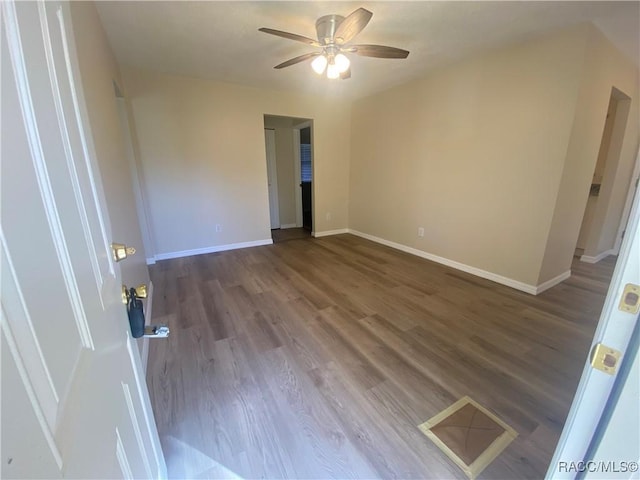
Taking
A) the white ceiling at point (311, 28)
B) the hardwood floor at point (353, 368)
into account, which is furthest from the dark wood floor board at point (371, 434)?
the white ceiling at point (311, 28)

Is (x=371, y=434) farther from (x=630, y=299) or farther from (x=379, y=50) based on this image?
→ (x=379, y=50)

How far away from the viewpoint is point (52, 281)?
0.37 m

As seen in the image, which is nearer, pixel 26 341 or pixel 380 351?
pixel 26 341

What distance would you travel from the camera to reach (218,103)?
146 inches

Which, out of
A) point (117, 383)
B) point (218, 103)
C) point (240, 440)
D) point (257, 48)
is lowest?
point (240, 440)

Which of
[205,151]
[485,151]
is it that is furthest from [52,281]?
[205,151]

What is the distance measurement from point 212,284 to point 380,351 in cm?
201

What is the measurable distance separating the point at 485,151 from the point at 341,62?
183 centimetres

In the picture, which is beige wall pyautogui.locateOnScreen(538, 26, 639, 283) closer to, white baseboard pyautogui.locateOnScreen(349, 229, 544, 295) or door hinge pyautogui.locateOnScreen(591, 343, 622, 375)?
white baseboard pyautogui.locateOnScreen(349, 229, 544, 295)

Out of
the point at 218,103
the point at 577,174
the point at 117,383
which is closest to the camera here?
the point at 117,383

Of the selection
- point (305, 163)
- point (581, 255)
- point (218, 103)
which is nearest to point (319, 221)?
point (305, 163)

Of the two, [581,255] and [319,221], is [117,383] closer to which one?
[319,221]

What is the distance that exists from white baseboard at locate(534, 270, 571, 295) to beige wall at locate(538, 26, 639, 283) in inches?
2.1

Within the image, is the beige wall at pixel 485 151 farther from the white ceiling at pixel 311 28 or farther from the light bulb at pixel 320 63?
the light bulb at pixel 320 63
